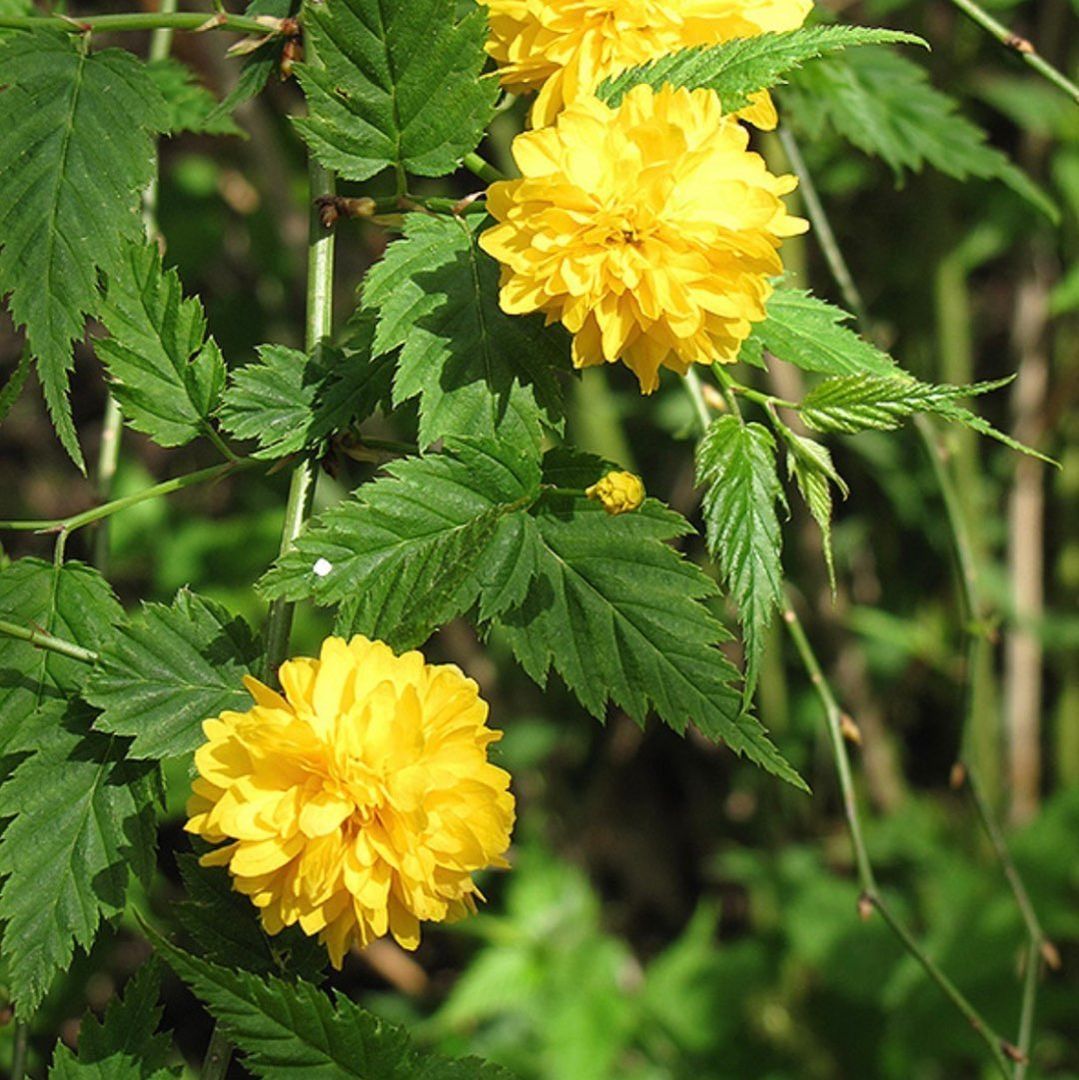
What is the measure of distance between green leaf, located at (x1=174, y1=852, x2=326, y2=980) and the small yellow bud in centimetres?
27

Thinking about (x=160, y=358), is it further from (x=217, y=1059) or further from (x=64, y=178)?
(x=217, y=1059)

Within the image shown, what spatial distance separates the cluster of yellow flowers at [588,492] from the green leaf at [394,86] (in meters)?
0.04

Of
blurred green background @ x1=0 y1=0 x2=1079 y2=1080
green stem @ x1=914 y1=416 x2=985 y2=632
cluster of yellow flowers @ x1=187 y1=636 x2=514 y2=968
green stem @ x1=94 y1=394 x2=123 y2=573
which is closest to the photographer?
cluster of yellow flowers @ x1=187 y1=636 x2=514 y2=968

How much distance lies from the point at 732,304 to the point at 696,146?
0.27 ft

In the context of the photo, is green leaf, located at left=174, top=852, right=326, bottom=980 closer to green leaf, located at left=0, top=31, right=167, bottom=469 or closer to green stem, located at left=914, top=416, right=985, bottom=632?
green leaf, located at left=0, top=31, right=167, bottom=469

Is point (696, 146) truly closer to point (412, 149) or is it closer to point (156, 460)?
point (412, 149)

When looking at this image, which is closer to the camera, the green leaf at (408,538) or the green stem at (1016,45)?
the green leaf at (408,538)

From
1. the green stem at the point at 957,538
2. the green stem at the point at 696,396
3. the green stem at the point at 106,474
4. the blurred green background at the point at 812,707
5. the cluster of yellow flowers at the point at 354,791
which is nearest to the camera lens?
the cluster of yellow flowers at the point at 354,791

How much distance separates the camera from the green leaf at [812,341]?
0.78 metres

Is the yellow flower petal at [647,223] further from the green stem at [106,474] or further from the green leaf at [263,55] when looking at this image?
the green stem at [106,474]

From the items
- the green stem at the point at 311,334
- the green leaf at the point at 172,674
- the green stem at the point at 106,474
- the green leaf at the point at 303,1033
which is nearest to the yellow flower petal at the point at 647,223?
the green stem at the point at 311,334

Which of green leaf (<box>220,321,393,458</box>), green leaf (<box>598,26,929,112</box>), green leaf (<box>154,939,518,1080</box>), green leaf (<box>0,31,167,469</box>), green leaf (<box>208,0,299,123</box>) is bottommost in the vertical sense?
green leaf (<box>154,939,518,1080</box>)

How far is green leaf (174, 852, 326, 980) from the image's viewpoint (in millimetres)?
730

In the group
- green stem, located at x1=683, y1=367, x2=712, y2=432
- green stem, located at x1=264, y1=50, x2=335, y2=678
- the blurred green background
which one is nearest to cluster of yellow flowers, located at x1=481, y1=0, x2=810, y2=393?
green stem, located at x1=264, y1=50, x2=335, y2=678
